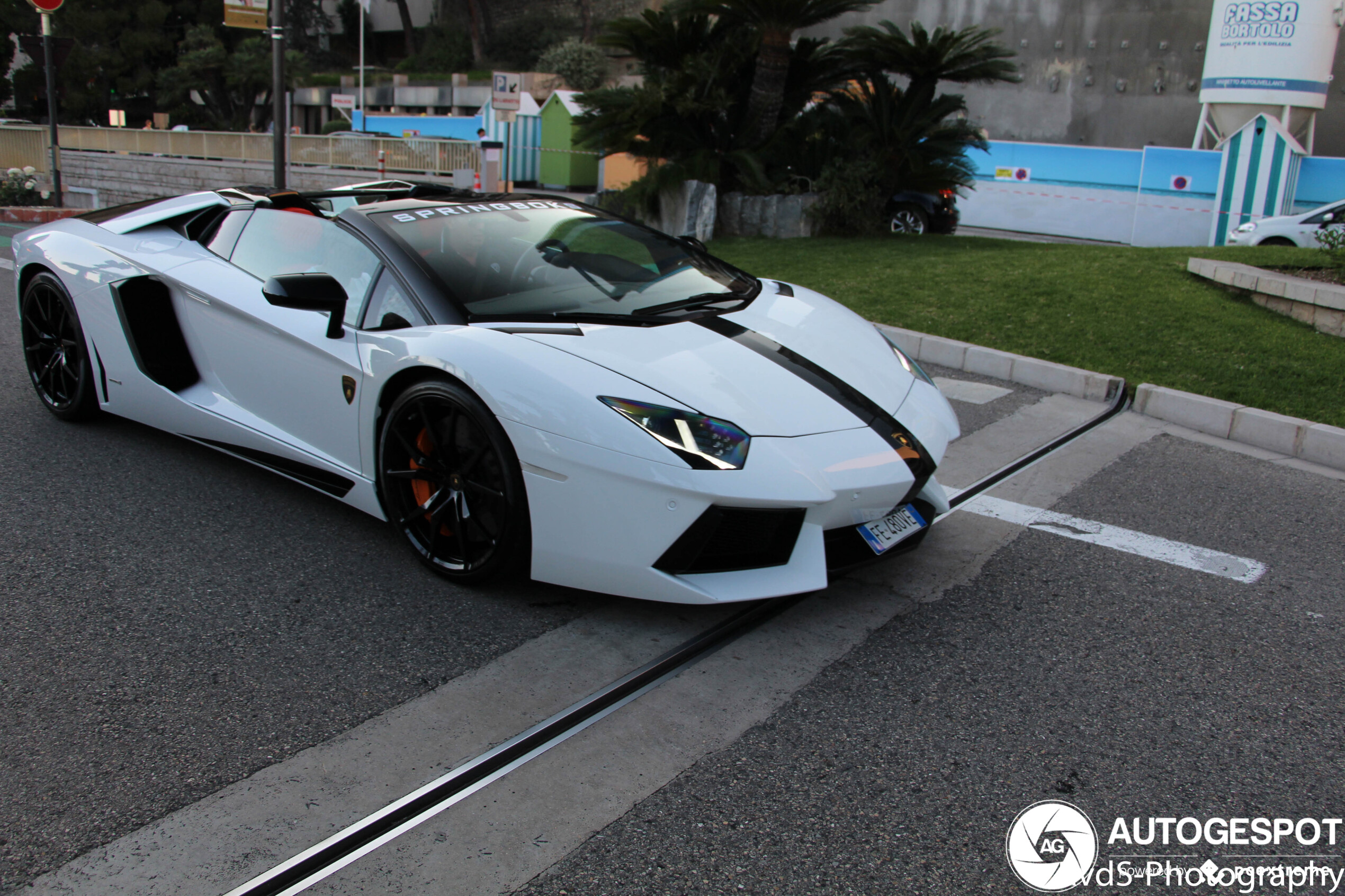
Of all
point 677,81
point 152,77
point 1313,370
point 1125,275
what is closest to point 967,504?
point 1313,370

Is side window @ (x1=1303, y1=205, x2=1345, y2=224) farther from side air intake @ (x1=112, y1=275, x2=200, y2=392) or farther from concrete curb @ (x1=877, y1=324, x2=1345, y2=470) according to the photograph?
side air intake @ (x1=112, y1=275, x2=200, y2=392)

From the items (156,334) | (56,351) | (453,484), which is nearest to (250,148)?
(56,351)

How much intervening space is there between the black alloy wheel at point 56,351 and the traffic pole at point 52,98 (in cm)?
1332

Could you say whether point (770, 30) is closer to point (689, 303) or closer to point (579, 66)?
point (689, 303)

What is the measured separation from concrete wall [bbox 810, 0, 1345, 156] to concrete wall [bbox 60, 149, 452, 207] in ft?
61.0

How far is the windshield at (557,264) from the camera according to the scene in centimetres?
348

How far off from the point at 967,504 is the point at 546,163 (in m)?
24.3

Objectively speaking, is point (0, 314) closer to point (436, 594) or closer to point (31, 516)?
point (31, 516)

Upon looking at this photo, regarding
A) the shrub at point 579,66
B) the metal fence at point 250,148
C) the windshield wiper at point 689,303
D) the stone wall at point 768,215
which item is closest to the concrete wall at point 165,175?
the metal fence at point 250,148

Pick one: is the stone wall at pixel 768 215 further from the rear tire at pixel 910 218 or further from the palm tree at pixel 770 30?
the rear tire at pixel 910 218

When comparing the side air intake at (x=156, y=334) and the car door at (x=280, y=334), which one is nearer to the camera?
the car door at (x=280, y=334)

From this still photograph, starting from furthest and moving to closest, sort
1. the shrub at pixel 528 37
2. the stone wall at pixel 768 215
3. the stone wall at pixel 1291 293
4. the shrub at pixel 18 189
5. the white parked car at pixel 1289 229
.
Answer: the shrub at pixel 528 37 < the shrub at pixel 18 189 < the white parked car at pixel 1289 229 < the stone wall at pixel 768 215 < the stone wall at pixel 1291 293

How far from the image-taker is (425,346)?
3199mm

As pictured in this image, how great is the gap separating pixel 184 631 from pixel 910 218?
41.3ft
